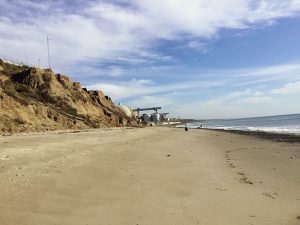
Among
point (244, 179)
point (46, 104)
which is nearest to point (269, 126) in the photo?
point (46, 104)

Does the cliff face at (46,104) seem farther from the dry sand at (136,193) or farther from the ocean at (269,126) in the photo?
the ocean at (269,126)

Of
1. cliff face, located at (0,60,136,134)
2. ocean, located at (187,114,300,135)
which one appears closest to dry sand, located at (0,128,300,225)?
cliff face, located at (0,60,136,134)

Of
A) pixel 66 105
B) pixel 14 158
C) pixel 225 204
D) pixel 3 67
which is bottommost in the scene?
pixel 225 204

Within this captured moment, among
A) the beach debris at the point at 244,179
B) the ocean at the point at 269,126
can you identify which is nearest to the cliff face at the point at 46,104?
the beach debris at the point at 244,179

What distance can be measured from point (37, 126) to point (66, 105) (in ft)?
49.0

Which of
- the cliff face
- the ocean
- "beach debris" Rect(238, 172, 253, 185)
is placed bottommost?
"beach debris" Rect(238, 172, 253, 185)

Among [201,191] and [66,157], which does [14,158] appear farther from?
[201,191]

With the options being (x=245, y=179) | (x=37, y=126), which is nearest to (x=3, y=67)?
(x=37, y=126)

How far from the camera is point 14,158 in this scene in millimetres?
12984

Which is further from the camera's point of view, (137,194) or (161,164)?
(161,164)

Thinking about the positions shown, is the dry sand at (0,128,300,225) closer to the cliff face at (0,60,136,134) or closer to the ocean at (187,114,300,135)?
the cliff face at (0,60,136,134)

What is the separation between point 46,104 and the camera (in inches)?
1817

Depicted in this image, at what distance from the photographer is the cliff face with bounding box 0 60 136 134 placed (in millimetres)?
Result: 35125

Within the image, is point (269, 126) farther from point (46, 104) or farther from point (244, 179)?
point (244, 179)
